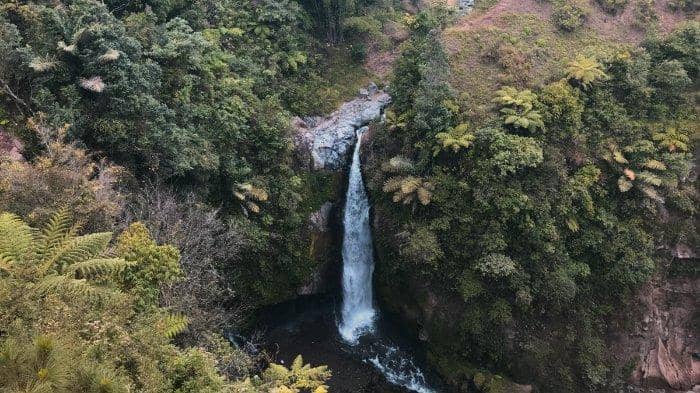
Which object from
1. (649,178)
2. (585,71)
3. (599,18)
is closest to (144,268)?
(649,178)

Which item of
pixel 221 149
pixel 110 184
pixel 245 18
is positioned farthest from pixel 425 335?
pixel 245 18

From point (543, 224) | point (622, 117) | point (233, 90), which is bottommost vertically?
point (543, 224)

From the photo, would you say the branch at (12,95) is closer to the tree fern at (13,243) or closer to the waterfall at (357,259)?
Result: the tree fern at (13,243)

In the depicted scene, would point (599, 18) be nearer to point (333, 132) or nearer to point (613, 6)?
point (613, 6)

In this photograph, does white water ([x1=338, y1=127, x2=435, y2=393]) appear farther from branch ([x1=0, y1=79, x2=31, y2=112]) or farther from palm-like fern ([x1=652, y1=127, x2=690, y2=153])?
branch ([x1=0, y1=79, x2=31, y2=112])

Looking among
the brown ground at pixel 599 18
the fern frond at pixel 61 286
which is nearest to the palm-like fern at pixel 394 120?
the brown ground at pixel 599 18

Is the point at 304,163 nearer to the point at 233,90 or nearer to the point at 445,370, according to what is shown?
the point at 233,90

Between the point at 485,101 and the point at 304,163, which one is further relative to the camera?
the point at 304,163
